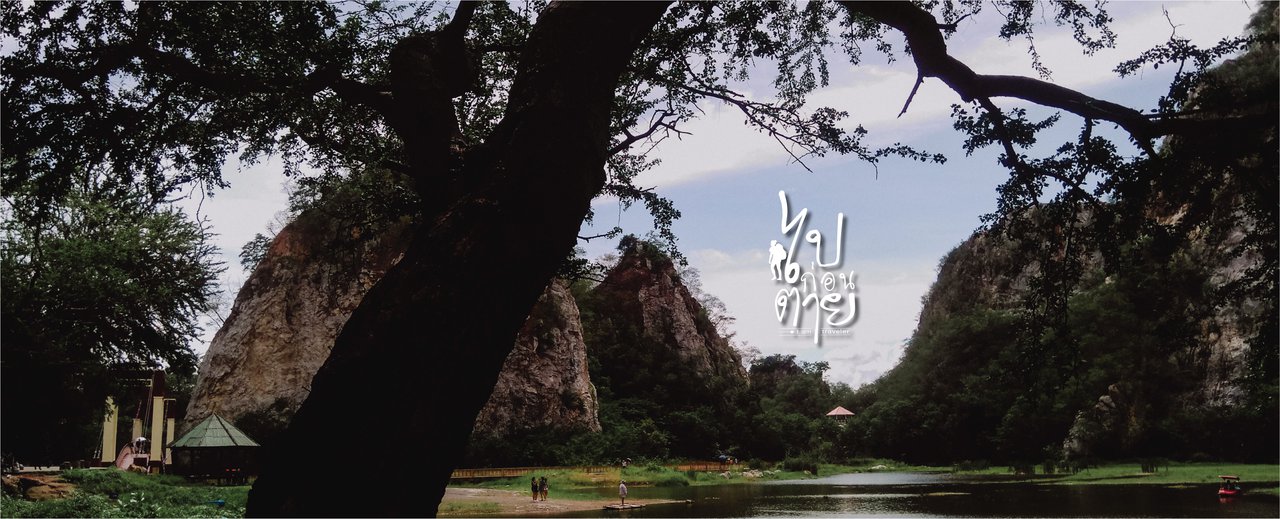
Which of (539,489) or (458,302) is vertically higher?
(458,302)

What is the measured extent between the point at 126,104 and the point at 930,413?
55248 millimetres

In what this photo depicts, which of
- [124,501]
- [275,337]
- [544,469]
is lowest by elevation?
[544,469]

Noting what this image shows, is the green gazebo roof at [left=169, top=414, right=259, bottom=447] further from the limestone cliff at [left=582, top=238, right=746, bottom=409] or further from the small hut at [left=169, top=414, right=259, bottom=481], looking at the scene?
the limestone cliff at [left=582, top=238, right=746, bottom=409]

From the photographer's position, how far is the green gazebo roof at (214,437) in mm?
24484

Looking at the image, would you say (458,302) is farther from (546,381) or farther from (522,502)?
(546,381)

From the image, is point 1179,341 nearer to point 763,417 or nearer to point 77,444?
point 77,444

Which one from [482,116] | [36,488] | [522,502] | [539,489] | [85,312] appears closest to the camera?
[482,116]

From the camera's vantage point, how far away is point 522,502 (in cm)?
2327

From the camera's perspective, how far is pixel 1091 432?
4419 centimetres

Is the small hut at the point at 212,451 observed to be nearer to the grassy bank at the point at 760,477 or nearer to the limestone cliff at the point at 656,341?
the grassy bank at the point at 760,477

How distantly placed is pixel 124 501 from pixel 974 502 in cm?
1926

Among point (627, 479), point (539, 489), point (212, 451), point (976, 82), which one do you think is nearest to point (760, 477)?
point (627, 479)

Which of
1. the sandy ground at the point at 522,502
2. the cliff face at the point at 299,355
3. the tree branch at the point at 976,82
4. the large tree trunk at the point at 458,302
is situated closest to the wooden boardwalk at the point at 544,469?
the cliff face at the point at 299,355

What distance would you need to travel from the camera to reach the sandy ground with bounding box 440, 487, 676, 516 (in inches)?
A: 821
